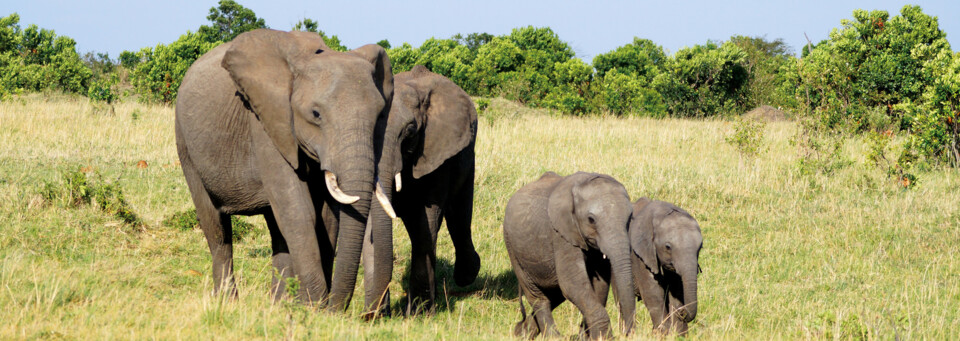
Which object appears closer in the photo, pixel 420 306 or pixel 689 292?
pixel 689 292

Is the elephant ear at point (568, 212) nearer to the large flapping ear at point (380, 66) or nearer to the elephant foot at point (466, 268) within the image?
the large flapping ear at point (380, 66)

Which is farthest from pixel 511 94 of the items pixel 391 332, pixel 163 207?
pixel 391 332

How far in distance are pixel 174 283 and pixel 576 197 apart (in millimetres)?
3488

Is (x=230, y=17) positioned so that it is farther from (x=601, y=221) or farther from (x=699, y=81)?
(x=601, y=221)

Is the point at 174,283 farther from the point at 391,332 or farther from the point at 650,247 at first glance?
the point at 650,247

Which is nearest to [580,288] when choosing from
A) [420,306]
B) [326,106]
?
[420,306]

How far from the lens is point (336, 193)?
16.6 feet

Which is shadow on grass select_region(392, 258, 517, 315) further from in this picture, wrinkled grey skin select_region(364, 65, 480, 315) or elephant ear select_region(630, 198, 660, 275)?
elephant ear select_region(630, 198, 660, 275)

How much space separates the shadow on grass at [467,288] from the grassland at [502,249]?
3 centimetres

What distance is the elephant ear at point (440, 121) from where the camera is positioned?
23.6ft

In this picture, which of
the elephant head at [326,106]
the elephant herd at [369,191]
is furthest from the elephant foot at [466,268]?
the elephant head at [326,106]

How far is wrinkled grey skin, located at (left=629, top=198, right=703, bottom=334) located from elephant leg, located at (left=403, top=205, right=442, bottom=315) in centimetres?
167

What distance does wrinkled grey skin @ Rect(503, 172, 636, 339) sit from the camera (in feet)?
20.7

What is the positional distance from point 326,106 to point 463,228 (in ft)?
12.0
